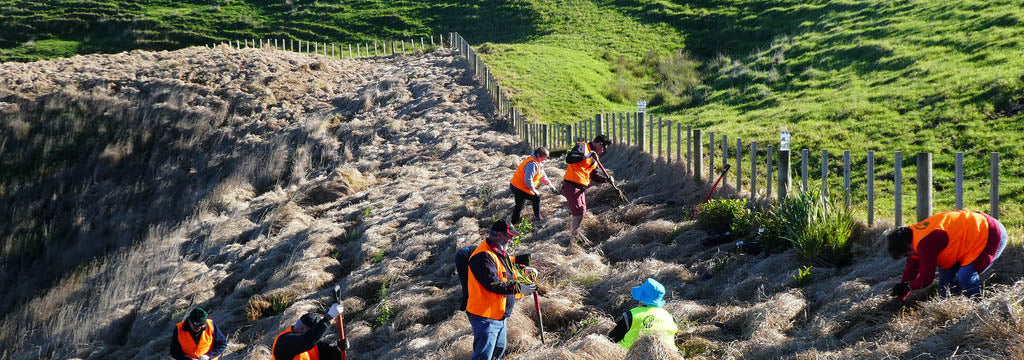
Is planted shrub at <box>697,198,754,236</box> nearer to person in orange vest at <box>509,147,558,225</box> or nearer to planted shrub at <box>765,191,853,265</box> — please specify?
planted shrub at <box>765,191,853,265</box>

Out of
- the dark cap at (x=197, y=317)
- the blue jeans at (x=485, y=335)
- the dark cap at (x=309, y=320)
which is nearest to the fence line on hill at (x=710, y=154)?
the blue jeans at (x=485, y=335)

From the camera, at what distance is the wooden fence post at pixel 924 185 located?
25.1ft

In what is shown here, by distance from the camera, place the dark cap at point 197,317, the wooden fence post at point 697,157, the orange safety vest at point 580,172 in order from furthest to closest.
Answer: the wooden fence post at point 697,157 < the orange safety vest at point 580,172 < the dark cap at point 197,317

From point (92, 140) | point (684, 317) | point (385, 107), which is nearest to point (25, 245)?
point (92, 140)

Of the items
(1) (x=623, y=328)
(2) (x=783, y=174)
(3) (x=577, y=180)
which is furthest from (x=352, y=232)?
(1) (x=623, y=328)

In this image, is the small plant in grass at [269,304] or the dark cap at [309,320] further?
the small plant in grass at [269,304]

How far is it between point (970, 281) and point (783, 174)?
3.56 metres

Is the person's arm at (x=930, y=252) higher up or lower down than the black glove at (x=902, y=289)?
higher up

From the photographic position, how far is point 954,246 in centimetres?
603

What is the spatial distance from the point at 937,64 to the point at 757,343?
15.3 m

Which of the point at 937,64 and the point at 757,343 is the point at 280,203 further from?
the point at 937,64

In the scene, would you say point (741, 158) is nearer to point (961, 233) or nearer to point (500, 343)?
point (961, 233)

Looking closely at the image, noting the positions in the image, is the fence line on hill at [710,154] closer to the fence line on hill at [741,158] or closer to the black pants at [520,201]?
the fence line on hill at [741,158]

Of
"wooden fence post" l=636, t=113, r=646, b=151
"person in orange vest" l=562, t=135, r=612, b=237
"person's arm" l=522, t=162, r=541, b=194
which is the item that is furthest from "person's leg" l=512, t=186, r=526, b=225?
"wooden fence post" l=636, t=113, r=646, b=151
